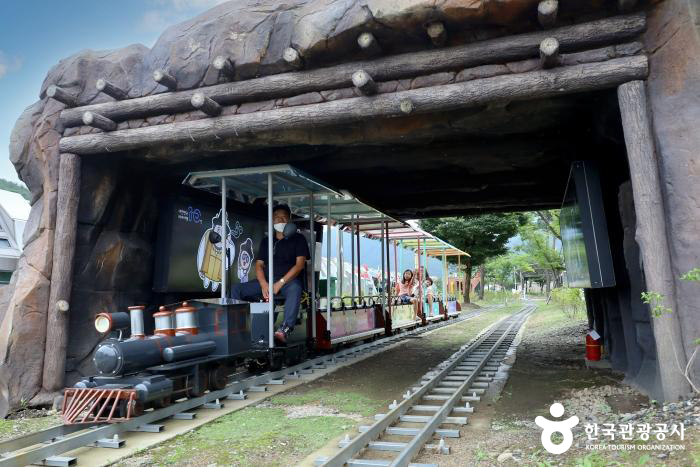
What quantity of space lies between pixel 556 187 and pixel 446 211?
11.2ft

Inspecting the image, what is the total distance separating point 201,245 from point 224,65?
3.93m

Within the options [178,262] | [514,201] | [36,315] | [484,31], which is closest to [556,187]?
[514,201]

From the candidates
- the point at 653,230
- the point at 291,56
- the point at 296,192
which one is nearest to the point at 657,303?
the point at 653,230

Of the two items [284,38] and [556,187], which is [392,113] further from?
[556,187]

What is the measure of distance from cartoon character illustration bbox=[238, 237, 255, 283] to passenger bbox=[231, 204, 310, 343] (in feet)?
5.75

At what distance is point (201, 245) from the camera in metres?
9.50

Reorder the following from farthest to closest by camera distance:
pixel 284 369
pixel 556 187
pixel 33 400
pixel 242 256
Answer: pixel 556 187
pixel 242 256
pixel 284 369
pixel 33 400

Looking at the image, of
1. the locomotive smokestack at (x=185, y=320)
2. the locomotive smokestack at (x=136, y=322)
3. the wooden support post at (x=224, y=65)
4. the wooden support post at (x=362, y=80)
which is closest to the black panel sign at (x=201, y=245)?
the locomotive smokestack at (x=185, y=320)

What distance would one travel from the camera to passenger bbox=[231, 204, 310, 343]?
806cm

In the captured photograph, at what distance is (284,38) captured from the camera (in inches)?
256

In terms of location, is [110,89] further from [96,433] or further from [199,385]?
[96,433]

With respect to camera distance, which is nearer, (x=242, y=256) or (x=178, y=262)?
(x=178, y=262)

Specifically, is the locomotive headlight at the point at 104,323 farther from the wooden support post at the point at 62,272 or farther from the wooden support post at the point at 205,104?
the wooden support post at the point at 205,104

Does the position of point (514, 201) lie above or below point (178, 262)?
above
